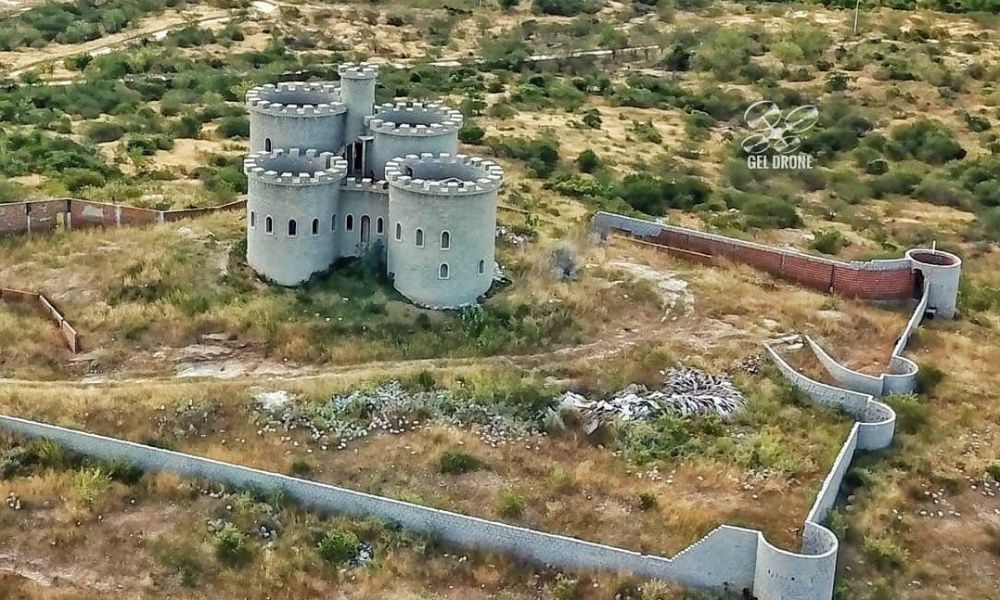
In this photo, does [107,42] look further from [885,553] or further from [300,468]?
[885,553]

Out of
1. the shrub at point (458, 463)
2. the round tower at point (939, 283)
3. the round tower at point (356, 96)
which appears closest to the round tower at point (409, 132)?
the round tower at point (356, 96)

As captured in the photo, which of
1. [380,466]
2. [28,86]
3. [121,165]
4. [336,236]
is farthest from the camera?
[28,86]

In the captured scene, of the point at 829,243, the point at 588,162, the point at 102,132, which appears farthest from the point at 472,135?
the point at 829,243

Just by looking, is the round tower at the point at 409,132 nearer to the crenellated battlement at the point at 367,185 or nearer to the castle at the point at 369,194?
the castle at the point at 369,194

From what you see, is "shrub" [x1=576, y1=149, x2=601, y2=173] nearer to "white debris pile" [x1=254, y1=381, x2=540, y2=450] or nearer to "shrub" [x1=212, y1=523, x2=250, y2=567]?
"white debris pile" [x1=254, y1=381, x2=540, y2=450]

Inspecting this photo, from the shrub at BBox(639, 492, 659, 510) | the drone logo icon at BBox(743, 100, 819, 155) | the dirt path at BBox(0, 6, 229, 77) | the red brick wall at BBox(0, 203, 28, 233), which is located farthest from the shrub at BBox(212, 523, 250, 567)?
the dirt path at BBox(0, 6, 229, 77)

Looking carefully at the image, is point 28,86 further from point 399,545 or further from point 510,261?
point 399,545

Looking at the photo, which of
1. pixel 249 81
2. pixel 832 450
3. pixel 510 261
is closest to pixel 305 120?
pixel 510 261
